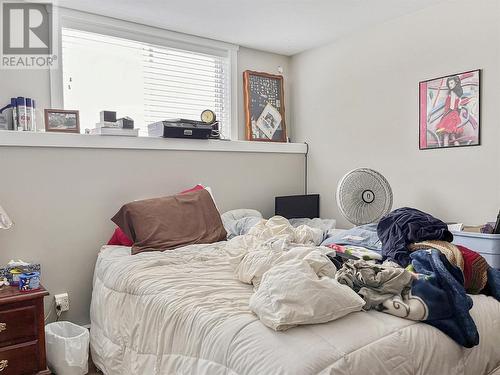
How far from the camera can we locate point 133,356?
1844 mm

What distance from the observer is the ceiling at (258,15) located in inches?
106

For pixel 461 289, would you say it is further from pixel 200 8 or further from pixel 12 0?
pixel 12 0

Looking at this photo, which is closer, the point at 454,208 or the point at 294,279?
the point at 294,279

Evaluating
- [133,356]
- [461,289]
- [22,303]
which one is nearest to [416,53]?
[461,289]

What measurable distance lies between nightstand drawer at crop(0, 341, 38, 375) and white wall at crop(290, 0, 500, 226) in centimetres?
253

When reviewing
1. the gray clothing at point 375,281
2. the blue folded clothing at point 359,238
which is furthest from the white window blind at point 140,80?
the gray clothing at point 375,281

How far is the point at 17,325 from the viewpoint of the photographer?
2.05 metres

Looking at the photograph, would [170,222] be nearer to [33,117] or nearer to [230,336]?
[33,117]

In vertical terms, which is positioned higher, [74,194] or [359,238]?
[74,194]

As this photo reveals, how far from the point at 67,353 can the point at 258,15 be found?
2568 millimetres

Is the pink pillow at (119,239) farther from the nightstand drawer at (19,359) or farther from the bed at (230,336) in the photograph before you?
the nightstand drawer at (19,359)

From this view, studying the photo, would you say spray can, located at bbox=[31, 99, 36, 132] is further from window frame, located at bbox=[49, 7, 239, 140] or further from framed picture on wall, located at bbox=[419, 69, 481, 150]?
framed picture on wall, located at bbox=[419, 69, 481, 150]

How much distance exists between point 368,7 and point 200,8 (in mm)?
1200

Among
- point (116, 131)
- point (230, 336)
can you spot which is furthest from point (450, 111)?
point (116, 131)
